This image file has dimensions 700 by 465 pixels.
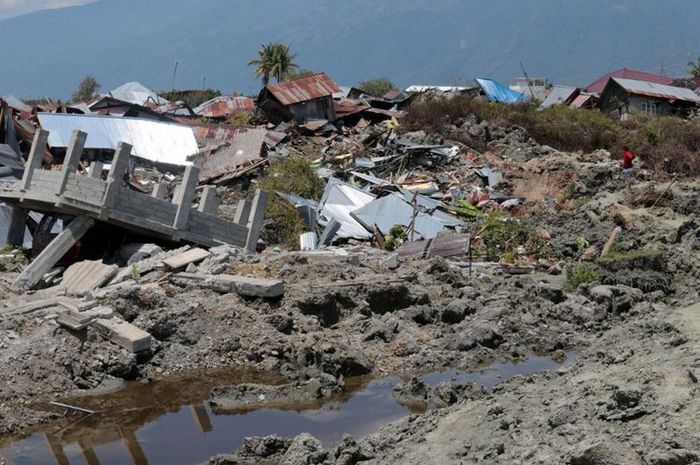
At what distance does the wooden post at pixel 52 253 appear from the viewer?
1445 cm

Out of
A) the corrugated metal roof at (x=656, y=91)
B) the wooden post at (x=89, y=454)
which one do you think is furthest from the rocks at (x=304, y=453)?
the corrugated metal roof at (x=656, y=91)

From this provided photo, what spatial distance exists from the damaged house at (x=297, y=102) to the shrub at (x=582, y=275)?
2154 centimetres

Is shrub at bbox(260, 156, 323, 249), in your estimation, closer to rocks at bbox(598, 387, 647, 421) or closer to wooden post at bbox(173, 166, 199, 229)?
wooden post at bbox(173, 166, 199, 229)

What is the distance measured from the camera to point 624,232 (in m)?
19.3

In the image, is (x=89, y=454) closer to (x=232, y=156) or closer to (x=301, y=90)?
(x=232, y=156)

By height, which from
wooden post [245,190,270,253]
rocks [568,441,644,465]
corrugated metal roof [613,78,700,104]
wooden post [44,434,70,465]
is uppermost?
corrugated metal roof [613,78,700,104]

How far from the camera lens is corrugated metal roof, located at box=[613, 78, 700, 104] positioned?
46.7 meters

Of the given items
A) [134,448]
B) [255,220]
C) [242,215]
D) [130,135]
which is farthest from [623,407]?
[130,135]

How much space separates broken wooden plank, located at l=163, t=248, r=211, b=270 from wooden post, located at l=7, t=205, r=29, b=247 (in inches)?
153

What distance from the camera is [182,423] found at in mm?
10430

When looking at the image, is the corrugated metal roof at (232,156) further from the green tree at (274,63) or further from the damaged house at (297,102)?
the green tree at (274,63)

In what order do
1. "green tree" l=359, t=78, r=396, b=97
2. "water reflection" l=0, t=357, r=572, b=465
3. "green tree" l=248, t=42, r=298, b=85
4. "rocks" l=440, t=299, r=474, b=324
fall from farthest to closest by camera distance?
"green tree" l=359, t=78, r=396, b=97
"green tree" l=248, t=42, r=298, b=85
"rocks" l=440, t=299, r=474, b=324
"water reflection" l=0, t=357, r=572, b=465

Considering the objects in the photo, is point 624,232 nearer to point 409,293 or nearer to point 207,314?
point 409,293

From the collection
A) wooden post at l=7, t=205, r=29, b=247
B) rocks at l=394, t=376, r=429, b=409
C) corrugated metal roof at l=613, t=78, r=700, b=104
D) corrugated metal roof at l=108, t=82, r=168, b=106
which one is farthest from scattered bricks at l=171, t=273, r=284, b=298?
corrugated metal roof at l=613, t=78, r=700, b=104
